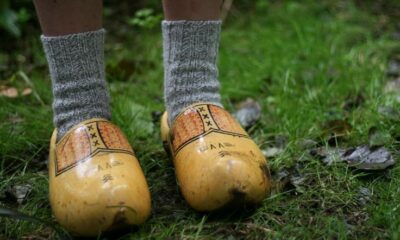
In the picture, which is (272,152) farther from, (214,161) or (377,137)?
(214,161)

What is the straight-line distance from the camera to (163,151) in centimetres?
124

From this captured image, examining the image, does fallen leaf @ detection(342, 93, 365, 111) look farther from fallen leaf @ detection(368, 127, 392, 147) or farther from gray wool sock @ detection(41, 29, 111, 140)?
gray wool sock @ detection(41, 29, 111, 140)

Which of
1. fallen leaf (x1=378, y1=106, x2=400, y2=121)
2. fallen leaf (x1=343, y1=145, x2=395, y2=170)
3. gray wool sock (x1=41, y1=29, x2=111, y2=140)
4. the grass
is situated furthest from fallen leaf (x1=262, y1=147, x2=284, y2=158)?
gray wool sock (x1=41, y1=29, x2=111, y2=140)

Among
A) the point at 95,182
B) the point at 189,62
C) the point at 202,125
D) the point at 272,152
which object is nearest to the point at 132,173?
the point at 95,182

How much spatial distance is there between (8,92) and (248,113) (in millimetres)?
718

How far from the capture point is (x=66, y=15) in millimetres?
947

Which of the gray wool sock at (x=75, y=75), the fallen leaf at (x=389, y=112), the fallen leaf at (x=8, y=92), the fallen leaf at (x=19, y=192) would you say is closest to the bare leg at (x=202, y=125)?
the gray wool sock at (x=75, y=75)

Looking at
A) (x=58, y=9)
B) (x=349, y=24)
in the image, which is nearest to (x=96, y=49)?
(x=58, y=9)

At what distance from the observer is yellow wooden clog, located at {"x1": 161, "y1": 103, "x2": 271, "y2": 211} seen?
0.87 metres

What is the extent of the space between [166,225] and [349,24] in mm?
1673

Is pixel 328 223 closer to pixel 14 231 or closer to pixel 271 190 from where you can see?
pixel 271 190

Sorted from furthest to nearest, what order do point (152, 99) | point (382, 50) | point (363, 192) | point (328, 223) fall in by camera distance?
point (382, 50) → point (152, 99) → point (363, 192) → point (328, 223)

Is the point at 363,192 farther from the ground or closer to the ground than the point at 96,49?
closer to the ground

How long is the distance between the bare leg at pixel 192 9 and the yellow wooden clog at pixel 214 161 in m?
0.18
